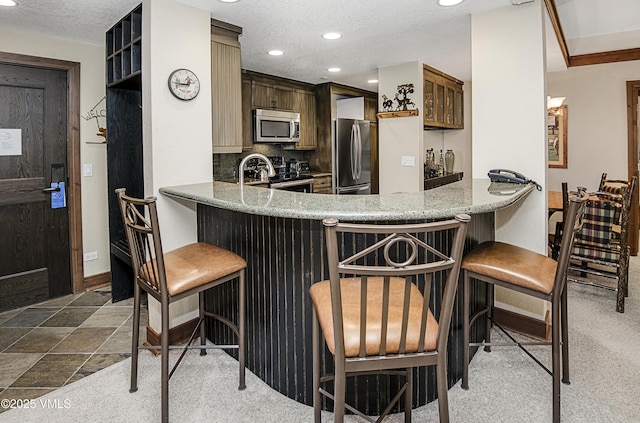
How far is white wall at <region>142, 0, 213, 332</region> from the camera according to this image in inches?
95.7

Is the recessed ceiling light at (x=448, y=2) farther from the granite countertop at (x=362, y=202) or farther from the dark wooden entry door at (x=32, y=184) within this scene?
the dark wooden entry door at (x=32, y=184)

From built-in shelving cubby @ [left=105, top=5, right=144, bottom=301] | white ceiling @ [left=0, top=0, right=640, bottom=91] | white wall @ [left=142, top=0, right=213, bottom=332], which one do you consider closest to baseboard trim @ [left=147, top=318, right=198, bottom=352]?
white wall @ [left=142, top=0, right=213, bottom=332]

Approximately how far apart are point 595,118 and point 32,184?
20.6 feet

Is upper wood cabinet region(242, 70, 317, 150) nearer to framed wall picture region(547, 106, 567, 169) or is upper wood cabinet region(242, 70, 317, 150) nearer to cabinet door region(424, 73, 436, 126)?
cabinet door region(424, 73, 436, 126)

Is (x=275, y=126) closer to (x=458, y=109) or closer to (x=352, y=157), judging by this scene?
(x=352, y=157)

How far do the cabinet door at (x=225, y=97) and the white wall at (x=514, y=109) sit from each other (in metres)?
1.82

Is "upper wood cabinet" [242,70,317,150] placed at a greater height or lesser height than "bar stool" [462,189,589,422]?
greater

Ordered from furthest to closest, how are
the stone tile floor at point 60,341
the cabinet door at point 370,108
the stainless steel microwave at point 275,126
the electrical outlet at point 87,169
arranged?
the cabinet door at point 370,108 → the stainless steel microwave at point 275,126 → the electrical outlet at point 87,169 → the stone tile floor at point 60,341

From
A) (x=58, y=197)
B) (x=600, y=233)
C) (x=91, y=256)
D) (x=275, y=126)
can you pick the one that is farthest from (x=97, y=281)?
(x=600, y=233)

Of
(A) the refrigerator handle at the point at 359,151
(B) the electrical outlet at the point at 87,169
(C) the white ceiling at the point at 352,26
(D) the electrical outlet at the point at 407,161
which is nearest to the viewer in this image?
(C) the white ceiling at the point at 352,26

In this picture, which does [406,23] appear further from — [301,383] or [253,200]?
[301,383]

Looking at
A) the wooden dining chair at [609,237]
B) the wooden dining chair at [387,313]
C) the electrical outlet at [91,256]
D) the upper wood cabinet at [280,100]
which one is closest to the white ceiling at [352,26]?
the upper wood cabinet at [280,100]

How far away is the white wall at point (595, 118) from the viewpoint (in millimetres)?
4789

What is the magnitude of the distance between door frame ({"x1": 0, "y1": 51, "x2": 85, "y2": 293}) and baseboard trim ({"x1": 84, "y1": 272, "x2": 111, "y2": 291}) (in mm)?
35
